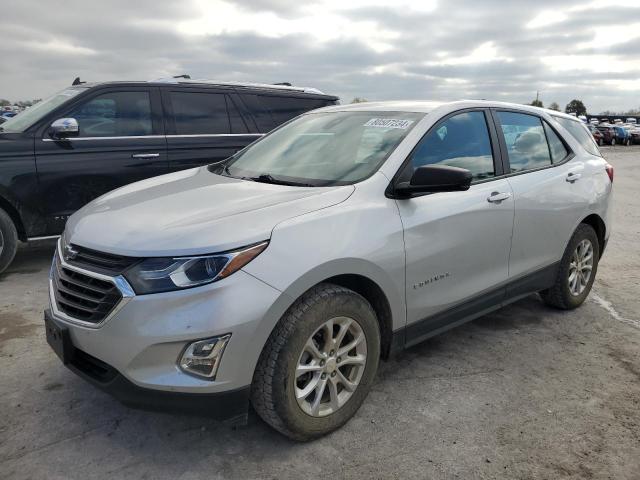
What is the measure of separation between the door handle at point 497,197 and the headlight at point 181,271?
6.13ft

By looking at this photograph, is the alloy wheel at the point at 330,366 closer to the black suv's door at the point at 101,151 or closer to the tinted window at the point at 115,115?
the black suv's door at the point at 101,151

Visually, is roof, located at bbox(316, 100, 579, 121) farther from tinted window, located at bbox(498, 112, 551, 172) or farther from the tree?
the tree

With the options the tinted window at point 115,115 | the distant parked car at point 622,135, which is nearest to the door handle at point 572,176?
the tinted window at point 115,115

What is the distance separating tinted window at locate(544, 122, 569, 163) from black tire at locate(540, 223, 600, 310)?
0.61 metres

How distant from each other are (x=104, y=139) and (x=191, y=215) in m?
3.55

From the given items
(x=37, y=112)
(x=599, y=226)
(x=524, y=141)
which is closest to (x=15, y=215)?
(x=37, y=112)

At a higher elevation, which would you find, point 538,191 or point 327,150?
point 327,150

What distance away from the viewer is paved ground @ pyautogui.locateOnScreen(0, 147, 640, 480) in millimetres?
2539

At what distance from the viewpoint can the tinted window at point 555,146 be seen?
4.30 meters

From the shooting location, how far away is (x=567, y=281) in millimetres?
4426

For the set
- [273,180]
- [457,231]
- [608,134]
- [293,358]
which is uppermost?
[273,180]

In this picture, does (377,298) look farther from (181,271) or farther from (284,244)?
(181,271)

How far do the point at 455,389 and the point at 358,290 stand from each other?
3.17 feet

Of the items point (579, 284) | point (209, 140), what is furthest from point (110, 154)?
point (579, 284)
